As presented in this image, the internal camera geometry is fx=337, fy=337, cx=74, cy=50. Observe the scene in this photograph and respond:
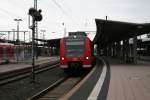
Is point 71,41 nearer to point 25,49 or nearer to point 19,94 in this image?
point 19,94

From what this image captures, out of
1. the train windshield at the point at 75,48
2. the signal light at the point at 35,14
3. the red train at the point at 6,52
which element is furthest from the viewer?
the red train at the point at 6,52

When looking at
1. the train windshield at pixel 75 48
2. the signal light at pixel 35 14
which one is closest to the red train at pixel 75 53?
the train windshield at pixel 75 48

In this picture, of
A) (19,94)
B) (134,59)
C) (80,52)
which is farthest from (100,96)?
(134,59)

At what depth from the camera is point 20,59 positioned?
145ft

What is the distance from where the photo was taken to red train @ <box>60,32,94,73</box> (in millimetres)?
23891

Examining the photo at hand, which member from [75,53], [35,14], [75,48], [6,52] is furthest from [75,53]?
[6,52]

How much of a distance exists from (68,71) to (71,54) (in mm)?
1905

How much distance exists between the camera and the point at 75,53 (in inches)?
956

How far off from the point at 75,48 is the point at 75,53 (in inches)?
14.5

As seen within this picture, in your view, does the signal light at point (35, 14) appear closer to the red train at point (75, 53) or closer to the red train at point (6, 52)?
the red train at point (75, 53)

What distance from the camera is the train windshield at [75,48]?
2427 centimetres

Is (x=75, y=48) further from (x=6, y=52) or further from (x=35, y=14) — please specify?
(x=6, y=52)

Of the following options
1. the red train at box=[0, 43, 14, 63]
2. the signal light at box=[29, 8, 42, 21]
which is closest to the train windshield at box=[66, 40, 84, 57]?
the signal light at box=[29, 8, 42, 21]

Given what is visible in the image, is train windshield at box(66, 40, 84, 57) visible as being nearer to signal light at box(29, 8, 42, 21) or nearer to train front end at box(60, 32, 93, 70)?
train front end at box(60, 32, 93, 70)
